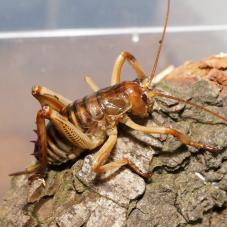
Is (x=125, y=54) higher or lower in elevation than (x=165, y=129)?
higher

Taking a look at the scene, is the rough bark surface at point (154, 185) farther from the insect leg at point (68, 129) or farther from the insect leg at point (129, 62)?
the insect leg at point (129, 62)

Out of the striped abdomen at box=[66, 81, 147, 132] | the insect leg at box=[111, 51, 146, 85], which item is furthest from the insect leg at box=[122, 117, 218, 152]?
the insect leg at box=[111, 51, 146, 85]

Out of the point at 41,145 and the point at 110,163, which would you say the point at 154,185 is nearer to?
the point at 110,163

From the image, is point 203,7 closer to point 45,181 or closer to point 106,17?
point 106,17

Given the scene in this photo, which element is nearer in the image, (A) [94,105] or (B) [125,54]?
(A) [94,105]

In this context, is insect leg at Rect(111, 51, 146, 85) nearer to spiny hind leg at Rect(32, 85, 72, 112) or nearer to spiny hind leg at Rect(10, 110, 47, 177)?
spiny hind leg at Rect(32, 85, 72, 112)

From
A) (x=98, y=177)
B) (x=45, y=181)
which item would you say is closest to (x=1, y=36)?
(x=45, y=181)

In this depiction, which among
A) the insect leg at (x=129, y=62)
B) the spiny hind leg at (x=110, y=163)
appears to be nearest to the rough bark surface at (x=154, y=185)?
the spiny hind leg at (x=110, y=163)
